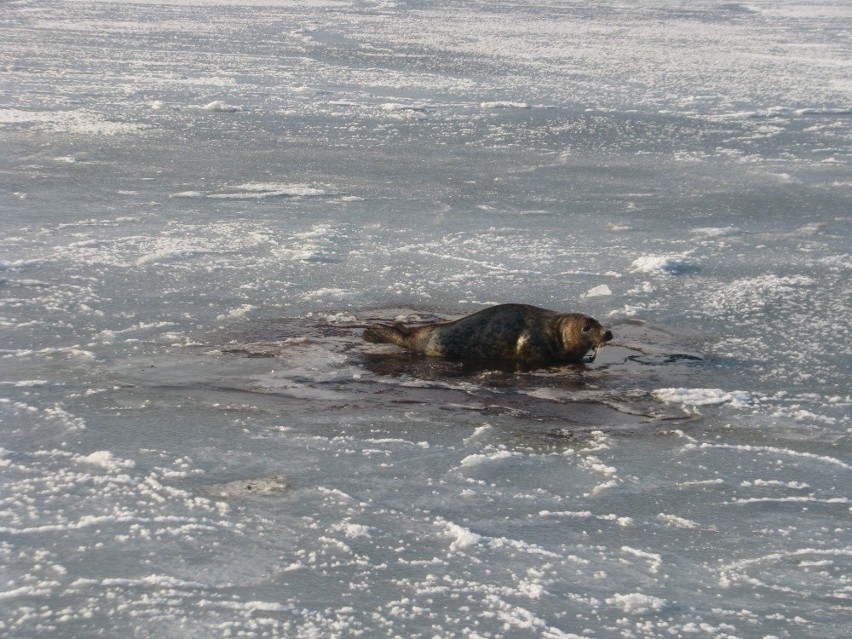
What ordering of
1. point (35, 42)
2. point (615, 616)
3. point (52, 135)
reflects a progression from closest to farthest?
→ point (615, 616) < point (52, 135) < point (35, 42)

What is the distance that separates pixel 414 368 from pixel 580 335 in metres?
0.86

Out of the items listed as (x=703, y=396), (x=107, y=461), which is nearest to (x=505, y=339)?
(x=703, y=396)

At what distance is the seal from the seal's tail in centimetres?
4

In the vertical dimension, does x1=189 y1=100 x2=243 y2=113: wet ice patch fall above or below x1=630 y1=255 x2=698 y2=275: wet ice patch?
above

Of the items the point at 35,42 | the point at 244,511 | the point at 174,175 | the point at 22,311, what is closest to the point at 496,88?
the point at 174,175

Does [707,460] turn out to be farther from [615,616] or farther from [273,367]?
[273,367]

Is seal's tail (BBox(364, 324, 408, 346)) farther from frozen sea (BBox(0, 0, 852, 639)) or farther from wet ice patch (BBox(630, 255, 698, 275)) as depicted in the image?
wet ice patch (BBox(630, 255, 698, 275))

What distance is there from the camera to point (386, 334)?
6.31 meters

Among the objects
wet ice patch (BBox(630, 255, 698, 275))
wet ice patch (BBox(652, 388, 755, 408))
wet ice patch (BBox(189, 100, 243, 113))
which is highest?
wet ice patch (BBox(189, 100, 243, 113))

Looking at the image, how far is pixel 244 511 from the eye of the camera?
426 cm

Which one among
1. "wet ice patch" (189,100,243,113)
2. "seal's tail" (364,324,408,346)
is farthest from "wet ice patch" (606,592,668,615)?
"wet ice patch" (189,100,243,113)

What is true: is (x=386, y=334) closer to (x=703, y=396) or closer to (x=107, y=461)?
(x=703, y=396)

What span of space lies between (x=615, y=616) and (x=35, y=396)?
3056 millimetres

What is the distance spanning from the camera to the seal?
19.9ft
